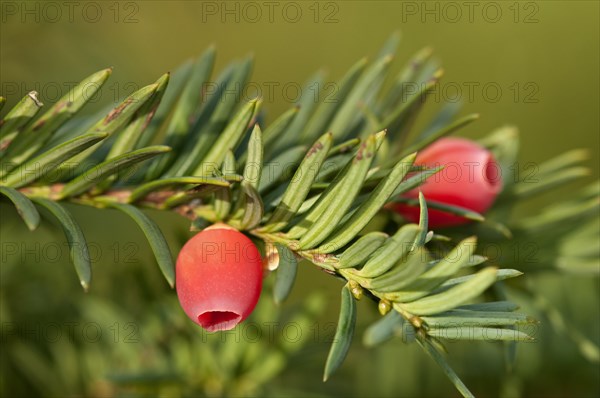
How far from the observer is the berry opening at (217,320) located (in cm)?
39

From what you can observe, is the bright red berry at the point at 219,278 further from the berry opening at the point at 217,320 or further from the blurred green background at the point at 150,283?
the blurred green background at the point at 150,283

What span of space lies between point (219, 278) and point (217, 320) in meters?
0.03

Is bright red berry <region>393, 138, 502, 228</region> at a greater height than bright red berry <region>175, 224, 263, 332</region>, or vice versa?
bright red berry <region>393, 138, 502, 228</region>

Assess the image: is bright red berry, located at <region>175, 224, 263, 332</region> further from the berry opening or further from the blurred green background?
the blurred green background

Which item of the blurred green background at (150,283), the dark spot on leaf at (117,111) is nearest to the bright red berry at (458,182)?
the blurred green background at (150,283)

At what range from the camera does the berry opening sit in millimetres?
394

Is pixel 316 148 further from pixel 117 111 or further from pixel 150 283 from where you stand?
pixel 150 283

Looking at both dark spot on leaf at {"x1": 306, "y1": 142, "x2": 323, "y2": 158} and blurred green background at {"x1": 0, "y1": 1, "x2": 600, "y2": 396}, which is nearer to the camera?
dark spot on leaf at {"x1": 306, "y1": 142, "x2": 323, "y2": 158}

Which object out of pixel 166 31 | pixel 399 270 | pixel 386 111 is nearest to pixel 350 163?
pixel 399 270

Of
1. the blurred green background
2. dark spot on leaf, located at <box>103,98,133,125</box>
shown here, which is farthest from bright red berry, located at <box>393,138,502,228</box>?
dark spot on leaf, located at <box>103,98,133,125</box>

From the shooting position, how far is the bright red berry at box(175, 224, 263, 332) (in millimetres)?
377

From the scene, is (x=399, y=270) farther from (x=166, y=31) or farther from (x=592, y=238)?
(x=166, y=31)

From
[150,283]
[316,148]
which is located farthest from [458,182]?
[150,283]

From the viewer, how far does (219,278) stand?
0.38 metres
